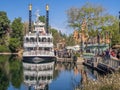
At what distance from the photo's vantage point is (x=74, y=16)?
3418 inches

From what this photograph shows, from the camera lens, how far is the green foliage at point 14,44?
13112cm

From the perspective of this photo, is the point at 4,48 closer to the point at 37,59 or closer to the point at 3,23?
the point at 3,23

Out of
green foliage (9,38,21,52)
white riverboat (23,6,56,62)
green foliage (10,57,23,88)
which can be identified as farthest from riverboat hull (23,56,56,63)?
green foliage (9,38,21,52)

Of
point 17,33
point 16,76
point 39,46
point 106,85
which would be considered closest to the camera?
point 106,85

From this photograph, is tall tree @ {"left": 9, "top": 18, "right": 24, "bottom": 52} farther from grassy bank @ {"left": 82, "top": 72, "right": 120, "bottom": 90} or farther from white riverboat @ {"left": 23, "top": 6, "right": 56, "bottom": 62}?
grassy bank @ {"left": 82, "top": 72, "right": 120, "bottom": 90}

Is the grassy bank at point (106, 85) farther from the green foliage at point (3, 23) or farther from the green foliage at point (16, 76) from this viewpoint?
the green foliage at point (3, 23)

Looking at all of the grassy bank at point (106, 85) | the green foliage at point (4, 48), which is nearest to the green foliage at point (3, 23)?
the green foliage at point (4, 48)

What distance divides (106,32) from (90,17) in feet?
24.2

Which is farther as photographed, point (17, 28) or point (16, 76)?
point (17, 28)

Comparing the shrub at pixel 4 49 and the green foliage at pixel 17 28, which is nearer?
the shrub at pixel 4 49

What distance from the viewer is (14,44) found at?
130250mm

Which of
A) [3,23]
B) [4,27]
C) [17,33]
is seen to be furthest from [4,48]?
[4,27]

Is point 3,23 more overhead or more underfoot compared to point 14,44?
more overhead

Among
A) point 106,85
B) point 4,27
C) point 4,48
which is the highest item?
point 4,27
